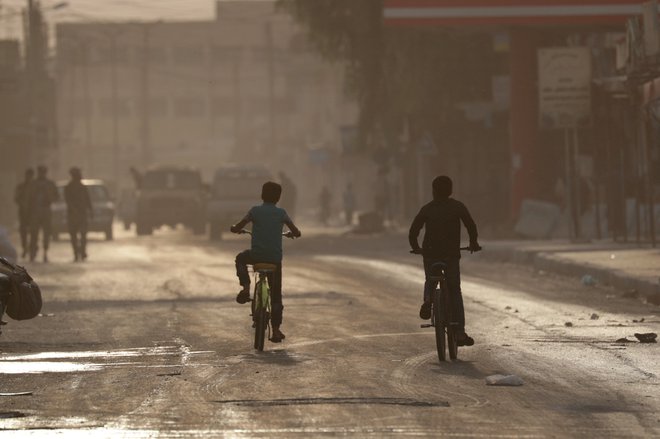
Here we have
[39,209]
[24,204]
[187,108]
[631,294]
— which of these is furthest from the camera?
[187,108]

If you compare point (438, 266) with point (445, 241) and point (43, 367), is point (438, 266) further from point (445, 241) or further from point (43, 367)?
point (43, 367)

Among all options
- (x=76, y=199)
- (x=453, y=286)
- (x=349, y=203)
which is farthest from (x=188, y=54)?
(x=453, y=286)

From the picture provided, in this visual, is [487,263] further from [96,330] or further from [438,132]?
[438,132]

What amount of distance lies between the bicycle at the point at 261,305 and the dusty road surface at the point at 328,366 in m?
0.28

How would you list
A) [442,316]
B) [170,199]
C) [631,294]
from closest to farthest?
[442,316]
[631,294]
[170,199]

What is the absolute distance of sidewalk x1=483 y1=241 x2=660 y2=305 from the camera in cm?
2495

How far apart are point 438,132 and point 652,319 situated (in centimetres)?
3978

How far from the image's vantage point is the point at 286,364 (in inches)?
576

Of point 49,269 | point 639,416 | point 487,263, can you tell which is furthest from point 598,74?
point 639,416

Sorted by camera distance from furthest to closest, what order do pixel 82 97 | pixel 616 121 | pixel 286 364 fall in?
1. pixel 82 97
2. pixel 616 121
3. pixel 286 364

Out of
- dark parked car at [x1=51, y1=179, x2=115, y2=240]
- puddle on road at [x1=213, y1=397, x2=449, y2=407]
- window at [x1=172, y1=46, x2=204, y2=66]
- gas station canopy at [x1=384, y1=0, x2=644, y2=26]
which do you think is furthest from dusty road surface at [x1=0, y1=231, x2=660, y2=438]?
window at [x1=172, y1=46, x2=204, y2=66]

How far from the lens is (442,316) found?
1484 cm

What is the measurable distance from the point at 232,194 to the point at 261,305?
126 ft

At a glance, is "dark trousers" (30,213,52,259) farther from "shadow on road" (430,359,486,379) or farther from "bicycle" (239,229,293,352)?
"shadow on road" (430,359,486,379)
